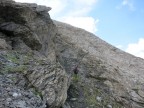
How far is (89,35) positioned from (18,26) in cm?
1469

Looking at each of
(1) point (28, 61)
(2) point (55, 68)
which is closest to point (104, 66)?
(2) point (55, 68)

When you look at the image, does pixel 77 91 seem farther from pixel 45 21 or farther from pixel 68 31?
pixel 68 31

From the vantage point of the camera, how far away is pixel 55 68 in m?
14.7

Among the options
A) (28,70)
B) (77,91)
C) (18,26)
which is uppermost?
(18,26)

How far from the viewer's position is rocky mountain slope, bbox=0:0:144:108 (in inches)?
498

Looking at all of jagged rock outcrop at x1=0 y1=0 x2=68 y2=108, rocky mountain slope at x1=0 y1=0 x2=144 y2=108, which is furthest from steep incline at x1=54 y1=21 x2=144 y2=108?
jagged rock outcrop at x1=0 y1=0 x2=68 y2=108

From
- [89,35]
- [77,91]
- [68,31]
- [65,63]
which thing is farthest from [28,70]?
[89,35]

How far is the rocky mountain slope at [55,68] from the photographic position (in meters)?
12.6

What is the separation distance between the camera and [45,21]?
65.6ft

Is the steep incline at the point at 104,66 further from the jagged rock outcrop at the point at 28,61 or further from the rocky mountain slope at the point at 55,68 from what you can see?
the jagged rock outcrop at the point at 28,61

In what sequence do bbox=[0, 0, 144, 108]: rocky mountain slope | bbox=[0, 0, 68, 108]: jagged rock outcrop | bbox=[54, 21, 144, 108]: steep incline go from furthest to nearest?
bbox=[54, 21, 144, 108]: steep incline, bbox=[0, 0, 144, 108]: rocky mountain slope, bbox=[0, 0, 68, 108]: jagged rock outcrop

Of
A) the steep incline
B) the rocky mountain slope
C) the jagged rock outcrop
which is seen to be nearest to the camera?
the jagged rock outcrop

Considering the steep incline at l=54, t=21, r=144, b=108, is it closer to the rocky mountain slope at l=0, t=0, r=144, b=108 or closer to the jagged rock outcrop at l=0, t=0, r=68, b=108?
the rocky mountain slope at l=0, t=0, r=144, b=108

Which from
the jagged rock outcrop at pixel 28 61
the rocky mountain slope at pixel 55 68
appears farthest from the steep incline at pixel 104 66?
the jagged rock outcrop at pixel 28 61
